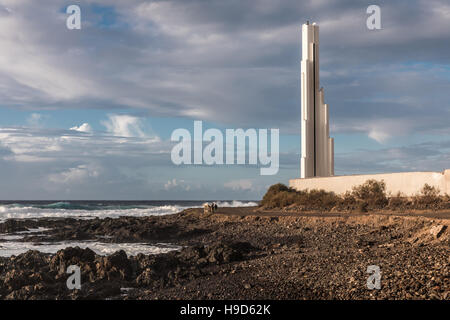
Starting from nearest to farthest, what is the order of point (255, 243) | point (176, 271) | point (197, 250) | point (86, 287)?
point (86, 287) < point (176, 271) < point (197, 250) < point (255, 243)

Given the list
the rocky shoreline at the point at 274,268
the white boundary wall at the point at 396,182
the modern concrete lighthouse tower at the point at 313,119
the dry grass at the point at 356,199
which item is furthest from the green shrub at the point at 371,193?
the modern concrete lighthouse tower at the point at 313,119

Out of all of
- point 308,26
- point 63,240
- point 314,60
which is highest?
point 308,26

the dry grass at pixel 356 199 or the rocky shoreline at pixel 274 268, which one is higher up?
the dry grass at pixel 356 199

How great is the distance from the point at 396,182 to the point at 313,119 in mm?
18345

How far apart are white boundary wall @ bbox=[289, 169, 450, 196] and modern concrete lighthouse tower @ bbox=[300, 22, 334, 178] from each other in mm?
5876

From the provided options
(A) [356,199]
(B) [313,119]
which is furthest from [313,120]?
(A) [356,199]

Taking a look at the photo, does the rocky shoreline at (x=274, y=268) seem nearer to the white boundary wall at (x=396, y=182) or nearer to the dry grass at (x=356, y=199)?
the dry grass at (x=356, y=199)

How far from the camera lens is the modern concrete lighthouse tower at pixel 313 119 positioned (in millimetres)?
51688

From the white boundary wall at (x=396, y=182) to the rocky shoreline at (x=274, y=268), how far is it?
10984 millimetres
